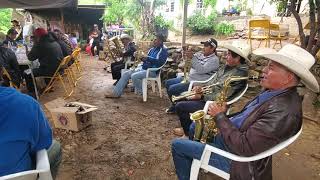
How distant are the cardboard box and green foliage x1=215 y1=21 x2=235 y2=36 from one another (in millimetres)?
7973

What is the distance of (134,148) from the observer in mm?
3637

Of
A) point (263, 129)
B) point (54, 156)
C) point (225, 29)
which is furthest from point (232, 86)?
point (225, 29)

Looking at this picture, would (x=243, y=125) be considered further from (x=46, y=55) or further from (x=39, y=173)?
(x=46, y=55)

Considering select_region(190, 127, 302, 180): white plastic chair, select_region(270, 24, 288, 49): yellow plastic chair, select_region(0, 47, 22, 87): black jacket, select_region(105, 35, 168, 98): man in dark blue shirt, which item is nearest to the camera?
select_region(190, 127, 302, 180): white plastic chair

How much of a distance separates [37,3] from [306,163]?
5253 mm

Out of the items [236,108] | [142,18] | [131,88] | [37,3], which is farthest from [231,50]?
[142,18]

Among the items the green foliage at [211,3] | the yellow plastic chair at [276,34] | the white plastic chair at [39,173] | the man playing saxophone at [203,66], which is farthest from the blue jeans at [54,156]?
the green foliage at [211,3]

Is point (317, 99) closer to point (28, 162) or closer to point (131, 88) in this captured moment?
point (131, 88)

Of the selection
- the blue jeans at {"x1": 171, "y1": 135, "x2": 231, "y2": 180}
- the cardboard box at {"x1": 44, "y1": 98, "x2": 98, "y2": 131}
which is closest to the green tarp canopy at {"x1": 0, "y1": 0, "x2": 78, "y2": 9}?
the cardboard box at {"x1": 44, "y1": 98, "x2": 98, "y2": 131}

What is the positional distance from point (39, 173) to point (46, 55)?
166 inches

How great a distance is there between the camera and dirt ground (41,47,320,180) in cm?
310

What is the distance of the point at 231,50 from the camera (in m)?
3.45

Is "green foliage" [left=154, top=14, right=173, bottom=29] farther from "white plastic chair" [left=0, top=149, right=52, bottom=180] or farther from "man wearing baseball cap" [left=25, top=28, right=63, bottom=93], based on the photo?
"white plastic chair" [left=0, top=149, right=52, bottom=180]

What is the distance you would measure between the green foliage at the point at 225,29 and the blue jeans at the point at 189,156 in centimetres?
911
